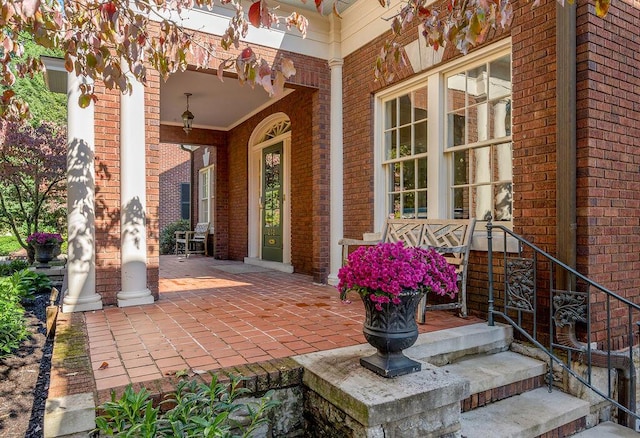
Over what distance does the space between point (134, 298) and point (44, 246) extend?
395cm

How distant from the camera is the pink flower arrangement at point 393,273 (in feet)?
6.45

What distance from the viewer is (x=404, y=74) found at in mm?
4402

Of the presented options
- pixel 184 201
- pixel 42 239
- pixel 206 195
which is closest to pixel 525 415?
pixel 42 239

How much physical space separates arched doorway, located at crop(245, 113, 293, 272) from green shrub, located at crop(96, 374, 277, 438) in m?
4.52

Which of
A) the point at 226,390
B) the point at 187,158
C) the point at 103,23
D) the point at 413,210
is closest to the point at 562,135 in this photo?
the point at 413,210

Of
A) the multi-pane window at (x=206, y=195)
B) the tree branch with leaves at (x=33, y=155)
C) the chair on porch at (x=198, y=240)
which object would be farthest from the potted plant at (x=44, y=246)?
the multi-pane window at (x=206, y=195)

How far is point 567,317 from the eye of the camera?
282 centimetres

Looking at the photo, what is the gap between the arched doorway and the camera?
22.8ft

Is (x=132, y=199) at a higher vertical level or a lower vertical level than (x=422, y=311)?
higher

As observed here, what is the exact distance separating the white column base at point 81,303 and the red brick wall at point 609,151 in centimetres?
395

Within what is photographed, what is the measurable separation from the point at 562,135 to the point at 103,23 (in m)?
2.85

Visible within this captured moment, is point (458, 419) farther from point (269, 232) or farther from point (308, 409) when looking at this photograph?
point (269, 232)

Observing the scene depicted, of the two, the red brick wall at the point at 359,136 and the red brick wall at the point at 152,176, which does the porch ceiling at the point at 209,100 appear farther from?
the red brick wall at the point at 359,136

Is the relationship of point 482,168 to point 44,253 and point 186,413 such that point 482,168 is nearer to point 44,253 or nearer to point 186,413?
point 186,413
